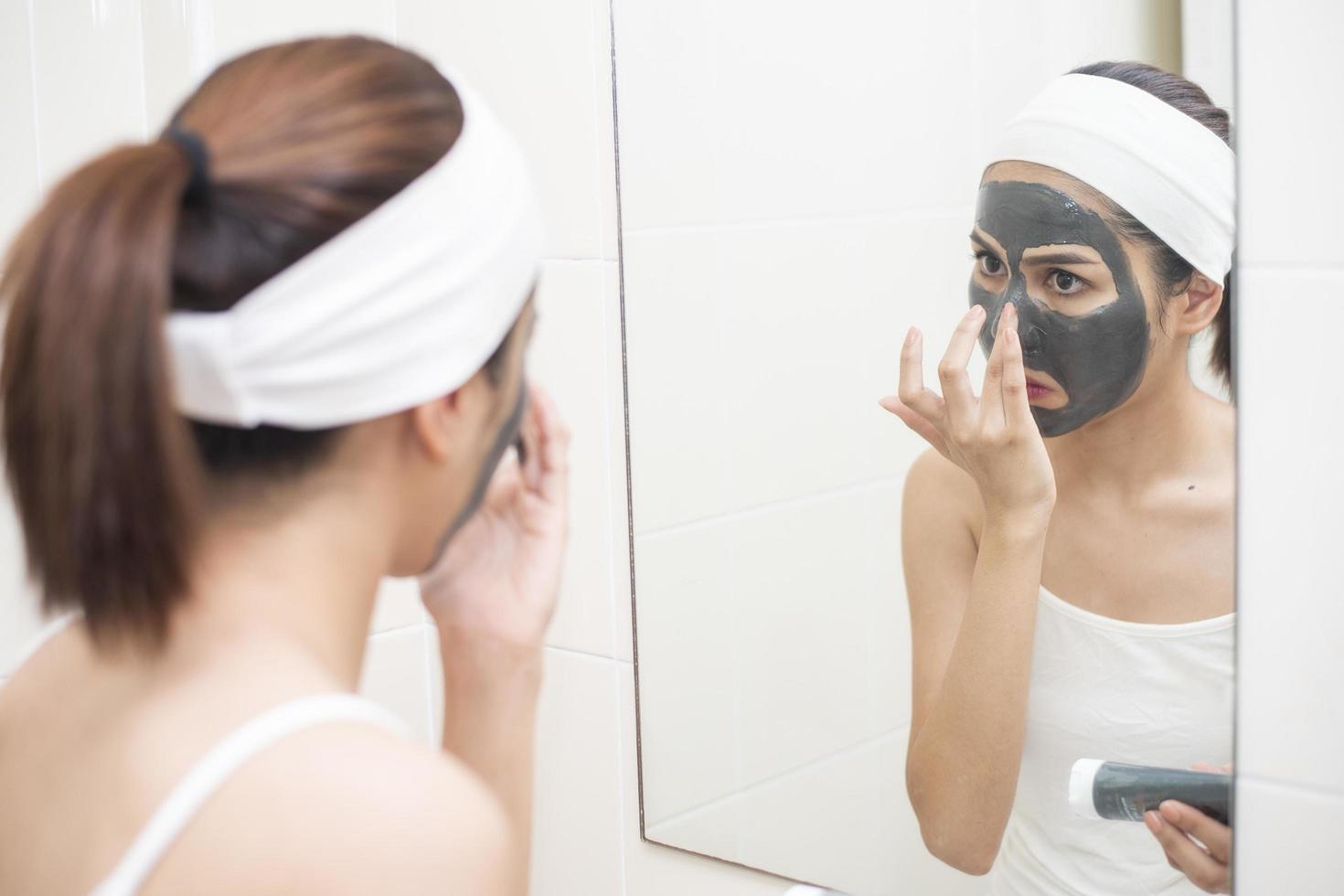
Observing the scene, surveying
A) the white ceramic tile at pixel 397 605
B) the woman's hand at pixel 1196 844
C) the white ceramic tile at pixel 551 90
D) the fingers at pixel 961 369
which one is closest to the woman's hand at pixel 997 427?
the fingers at pixel 961 369

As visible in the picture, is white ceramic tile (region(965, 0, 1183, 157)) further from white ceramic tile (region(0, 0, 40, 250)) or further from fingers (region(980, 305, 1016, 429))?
white ceramic tile (region(0, 0, 40, 250))

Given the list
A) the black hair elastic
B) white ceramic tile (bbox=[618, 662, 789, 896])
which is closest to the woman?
the black hair elastic

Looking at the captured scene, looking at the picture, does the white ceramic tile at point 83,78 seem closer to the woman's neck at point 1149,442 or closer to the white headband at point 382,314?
the white headband at point 382,314

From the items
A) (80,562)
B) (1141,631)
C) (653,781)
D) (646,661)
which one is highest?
(80,562)

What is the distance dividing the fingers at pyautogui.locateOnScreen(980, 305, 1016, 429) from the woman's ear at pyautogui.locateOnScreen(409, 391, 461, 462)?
14.7 inches

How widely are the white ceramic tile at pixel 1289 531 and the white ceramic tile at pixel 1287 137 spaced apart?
0.02 metres

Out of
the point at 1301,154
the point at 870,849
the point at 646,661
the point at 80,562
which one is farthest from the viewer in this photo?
the point at 646,661

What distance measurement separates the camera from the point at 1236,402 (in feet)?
2.55

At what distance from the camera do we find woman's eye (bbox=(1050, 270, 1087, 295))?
80cm

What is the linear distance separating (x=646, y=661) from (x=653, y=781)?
113mm

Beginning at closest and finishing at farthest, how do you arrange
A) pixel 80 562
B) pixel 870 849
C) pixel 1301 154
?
1. pixel 80 562
2. pixel 1301 154
3. pixel 870 849

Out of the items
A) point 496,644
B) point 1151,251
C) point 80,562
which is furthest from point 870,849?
point 80,562

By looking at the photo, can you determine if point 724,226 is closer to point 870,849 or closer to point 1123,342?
point 1123,342

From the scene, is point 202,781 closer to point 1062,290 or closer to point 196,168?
point 196,168
